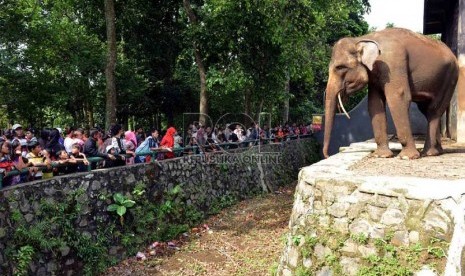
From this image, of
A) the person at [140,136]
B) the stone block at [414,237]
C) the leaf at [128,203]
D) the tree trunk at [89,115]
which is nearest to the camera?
the stone block at [414,237]

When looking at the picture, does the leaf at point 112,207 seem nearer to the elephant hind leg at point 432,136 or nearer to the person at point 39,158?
the person at point 39,158

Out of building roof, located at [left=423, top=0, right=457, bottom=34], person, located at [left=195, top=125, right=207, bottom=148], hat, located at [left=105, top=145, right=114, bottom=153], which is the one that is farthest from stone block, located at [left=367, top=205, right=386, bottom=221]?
building roof, located at [left=423, top=0, right=457, bottom=34]

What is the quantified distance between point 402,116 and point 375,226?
2.85 m

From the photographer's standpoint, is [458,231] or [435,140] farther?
[435,140]

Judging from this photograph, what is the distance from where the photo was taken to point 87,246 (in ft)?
26.0

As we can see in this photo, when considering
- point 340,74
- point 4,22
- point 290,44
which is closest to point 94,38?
point 4,22

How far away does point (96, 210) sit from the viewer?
8.38 meters

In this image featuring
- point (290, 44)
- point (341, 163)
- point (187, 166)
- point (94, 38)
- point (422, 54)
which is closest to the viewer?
point (341, 163)

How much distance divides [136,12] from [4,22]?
22.1 ft

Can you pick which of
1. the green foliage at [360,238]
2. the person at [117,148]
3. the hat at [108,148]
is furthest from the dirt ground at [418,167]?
the hat at [108,148]

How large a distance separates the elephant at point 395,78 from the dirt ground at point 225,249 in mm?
3085

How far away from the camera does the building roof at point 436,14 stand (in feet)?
44.5

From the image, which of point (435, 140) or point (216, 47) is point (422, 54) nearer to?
point (435, 140)

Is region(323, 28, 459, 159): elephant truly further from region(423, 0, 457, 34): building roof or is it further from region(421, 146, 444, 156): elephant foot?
region(423, 0, 457, 34): building roof
